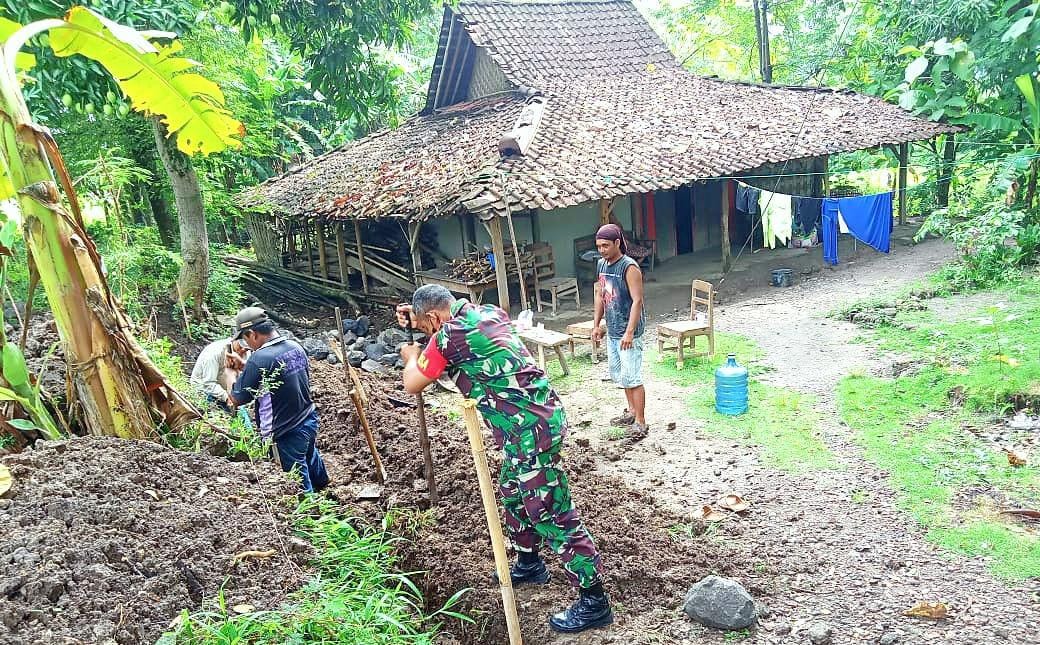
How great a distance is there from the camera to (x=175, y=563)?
301 centimetres

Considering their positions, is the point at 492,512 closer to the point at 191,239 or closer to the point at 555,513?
the point at 555,513

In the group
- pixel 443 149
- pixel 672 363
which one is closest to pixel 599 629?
pixel 672 363

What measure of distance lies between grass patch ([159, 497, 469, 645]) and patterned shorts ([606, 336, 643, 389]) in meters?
2.62

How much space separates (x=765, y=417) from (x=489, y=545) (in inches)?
→ 133

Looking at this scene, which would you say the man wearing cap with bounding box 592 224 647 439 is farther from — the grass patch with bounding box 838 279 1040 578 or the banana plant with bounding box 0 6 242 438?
the banana plant with bounding box 0 6 242 438

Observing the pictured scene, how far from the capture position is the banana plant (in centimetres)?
353

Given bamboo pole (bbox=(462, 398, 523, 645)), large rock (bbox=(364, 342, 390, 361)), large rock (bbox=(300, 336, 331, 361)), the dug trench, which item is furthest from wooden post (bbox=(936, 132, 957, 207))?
bamboo pole (bbox=(462, 398, 523, 645))

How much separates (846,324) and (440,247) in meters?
8.29

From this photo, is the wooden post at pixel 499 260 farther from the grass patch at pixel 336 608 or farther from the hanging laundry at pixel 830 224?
the grass patch at pixel 336 608

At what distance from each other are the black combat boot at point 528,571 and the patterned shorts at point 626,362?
234 cm

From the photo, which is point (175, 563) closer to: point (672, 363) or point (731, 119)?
point (672, 363)

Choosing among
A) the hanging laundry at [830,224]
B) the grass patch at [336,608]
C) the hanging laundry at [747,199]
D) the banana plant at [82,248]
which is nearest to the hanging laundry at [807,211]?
the hanging laundry at [830,224]

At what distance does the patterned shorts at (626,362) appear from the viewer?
6.00 metres

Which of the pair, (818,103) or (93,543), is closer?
(93,543)
